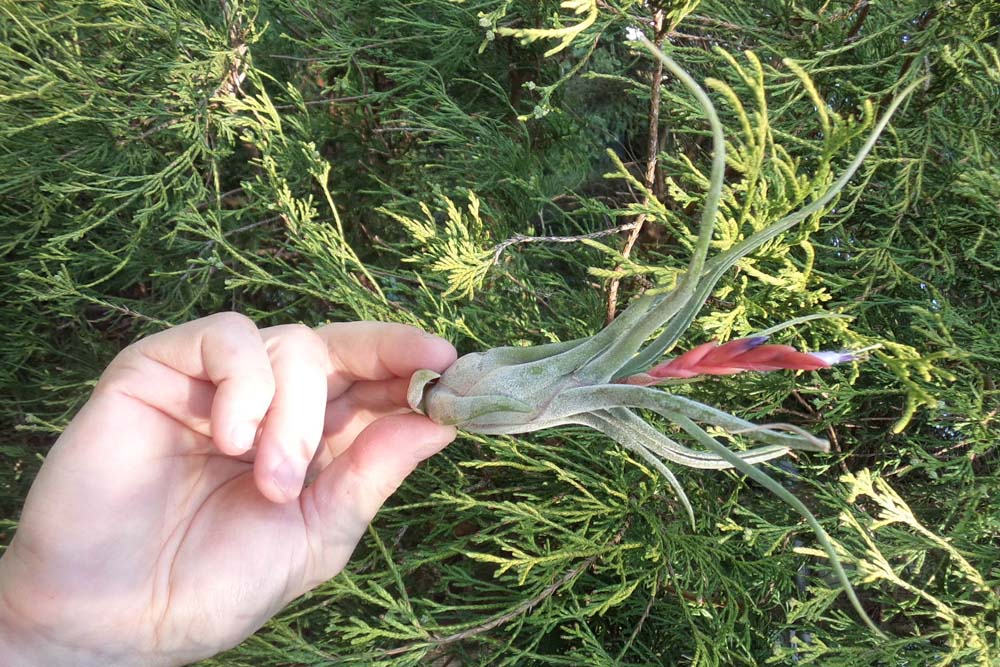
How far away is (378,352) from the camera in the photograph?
1.55 metres

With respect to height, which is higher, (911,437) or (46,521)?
(46,521)

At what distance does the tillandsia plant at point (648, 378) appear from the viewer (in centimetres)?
97

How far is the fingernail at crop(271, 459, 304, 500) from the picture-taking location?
1.35m

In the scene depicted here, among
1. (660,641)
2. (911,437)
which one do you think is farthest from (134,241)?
(911,437)

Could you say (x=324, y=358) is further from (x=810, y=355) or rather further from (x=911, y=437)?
(x=911, y=437)

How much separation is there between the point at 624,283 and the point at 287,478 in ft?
4.32

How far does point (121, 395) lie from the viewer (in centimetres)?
142

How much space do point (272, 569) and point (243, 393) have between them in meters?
0.42

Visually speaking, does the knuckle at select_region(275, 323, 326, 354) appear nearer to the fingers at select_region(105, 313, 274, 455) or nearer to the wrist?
the fingers at select_region(105, 313, 274, 455)

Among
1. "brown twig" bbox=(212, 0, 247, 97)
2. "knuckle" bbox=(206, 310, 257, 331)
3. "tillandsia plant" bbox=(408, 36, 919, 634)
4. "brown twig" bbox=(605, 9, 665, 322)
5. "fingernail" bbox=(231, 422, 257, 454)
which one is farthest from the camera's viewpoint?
"brown twig" bbox=(212, 0, 247, 97)

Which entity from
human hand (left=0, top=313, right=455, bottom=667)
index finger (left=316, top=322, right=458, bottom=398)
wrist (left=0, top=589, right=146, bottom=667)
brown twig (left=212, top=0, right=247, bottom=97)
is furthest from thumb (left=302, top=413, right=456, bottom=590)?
brown twig (left=212, top=0, right=247, bottom=97)

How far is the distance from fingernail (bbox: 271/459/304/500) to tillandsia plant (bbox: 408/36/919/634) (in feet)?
0.85

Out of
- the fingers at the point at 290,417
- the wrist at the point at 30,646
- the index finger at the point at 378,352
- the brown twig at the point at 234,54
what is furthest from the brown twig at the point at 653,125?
the wrist at the point at 30,646

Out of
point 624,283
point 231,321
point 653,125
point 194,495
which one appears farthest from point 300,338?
point 624,283
